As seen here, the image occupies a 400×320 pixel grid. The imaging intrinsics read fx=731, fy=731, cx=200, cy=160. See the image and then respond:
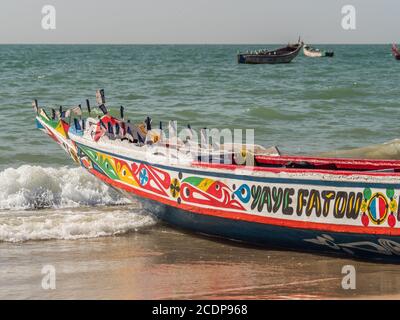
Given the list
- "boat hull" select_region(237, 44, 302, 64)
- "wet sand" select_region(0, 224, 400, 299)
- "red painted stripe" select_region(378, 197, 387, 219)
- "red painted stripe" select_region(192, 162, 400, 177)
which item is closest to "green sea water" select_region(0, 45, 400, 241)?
"wet sand" select_region(0, 224, 400, 299)

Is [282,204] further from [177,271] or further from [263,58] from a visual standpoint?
[263,58]

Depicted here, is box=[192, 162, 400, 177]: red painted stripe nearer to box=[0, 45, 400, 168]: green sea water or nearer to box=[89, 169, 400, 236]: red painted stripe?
box=[89, 169, 400, 236]: red painted stripe

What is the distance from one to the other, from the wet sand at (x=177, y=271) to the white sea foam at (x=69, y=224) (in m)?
0.22

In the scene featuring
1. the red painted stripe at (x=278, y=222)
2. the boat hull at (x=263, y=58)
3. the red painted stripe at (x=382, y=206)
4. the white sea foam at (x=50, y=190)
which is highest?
the boat hull at (x=263, y=58)

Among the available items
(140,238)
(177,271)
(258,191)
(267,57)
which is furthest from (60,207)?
(267,57)

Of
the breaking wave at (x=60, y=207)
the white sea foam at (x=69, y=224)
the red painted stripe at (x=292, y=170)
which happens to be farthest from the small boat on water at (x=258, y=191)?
the breaking wave at (x=60, y=207)

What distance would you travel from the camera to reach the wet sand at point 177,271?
687 cm

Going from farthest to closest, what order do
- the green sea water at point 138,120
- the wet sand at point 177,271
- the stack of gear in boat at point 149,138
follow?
1. the green sea water at point 138,120
2. the stack of gear in boat at point 149,138
3. the wet sand at point 177,271

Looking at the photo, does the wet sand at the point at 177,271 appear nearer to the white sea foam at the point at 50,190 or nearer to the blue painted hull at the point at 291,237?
the blue painted hull at the point at 291,237

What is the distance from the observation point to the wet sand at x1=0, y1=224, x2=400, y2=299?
22.5 ft

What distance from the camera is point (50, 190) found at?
38.2 feet
